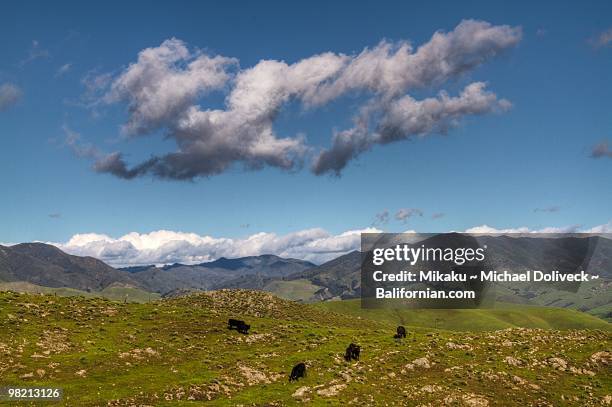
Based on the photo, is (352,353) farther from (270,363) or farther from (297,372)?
(270,363)

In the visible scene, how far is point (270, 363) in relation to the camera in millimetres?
57531

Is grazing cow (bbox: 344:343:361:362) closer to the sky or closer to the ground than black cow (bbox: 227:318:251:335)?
closer to the ground

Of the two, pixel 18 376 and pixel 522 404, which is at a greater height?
pixel 18 376

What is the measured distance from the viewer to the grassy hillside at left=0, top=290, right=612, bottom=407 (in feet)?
155

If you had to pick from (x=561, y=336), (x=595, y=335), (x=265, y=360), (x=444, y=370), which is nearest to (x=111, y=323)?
(x=265, y=360)

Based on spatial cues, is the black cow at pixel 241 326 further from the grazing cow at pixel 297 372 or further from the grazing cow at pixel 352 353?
the grazing cow at pixel 297 372

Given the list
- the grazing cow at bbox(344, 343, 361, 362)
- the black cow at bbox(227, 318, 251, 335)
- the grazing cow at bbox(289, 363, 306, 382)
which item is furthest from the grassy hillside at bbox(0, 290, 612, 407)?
the grazing cow at bbox(344, 343, 361, 362)

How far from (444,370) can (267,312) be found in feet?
174

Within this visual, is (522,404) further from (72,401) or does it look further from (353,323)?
(353,323)

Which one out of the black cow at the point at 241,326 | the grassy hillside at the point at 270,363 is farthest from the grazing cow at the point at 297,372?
the black cow at the point at 241,326

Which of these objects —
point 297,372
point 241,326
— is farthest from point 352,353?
point 241,326

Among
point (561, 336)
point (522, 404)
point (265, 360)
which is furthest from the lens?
point (561, 336)

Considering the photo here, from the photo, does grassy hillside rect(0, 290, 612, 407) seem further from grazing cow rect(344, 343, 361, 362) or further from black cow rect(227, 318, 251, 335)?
grazing cow rect(344, 343, 361, 362)

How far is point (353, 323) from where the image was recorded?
105000mm
